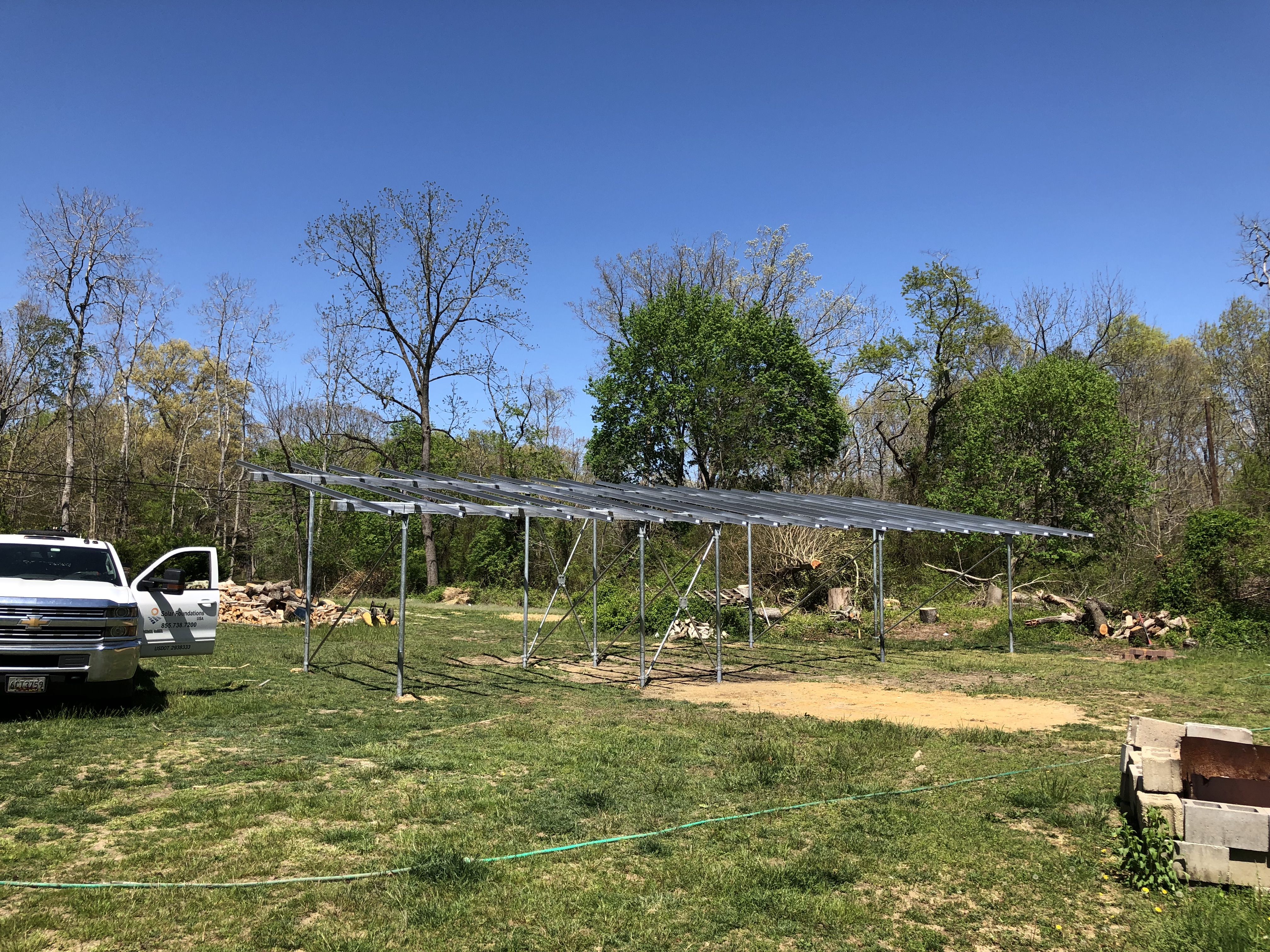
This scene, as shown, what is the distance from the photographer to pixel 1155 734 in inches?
245

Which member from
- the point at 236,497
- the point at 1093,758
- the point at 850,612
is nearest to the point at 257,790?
the point at 1093,758

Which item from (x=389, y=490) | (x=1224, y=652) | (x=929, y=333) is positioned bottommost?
(x=1224, y=652)

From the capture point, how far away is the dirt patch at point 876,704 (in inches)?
386

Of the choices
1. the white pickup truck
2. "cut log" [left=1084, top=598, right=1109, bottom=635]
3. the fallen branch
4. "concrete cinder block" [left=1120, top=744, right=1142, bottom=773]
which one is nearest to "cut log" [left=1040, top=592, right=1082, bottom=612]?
"cut log" [left=1084, top=598, right=1109, bottom=635]

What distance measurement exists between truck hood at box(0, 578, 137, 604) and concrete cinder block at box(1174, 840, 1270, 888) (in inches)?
357

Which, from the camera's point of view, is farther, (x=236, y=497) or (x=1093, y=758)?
(x=236, y=497)

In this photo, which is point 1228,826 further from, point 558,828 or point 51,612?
point 51,612

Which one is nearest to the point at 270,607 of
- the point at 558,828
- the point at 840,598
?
the point at 840,598

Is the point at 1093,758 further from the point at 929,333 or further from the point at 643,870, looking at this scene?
the point at 929,333

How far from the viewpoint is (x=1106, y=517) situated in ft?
78.5

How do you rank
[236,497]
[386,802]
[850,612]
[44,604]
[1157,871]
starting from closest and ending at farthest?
1. [1157,871]
2. [386,802]
3. [44,604]
4. [850,612]
5. [236,497]

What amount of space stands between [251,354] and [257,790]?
3606cm

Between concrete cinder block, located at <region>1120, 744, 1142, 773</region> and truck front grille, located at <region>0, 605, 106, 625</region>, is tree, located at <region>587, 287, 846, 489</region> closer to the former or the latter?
truck front grille, located at <region>0, 605, 106, 625</region>

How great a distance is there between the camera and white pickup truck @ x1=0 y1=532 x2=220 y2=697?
8219 mm
